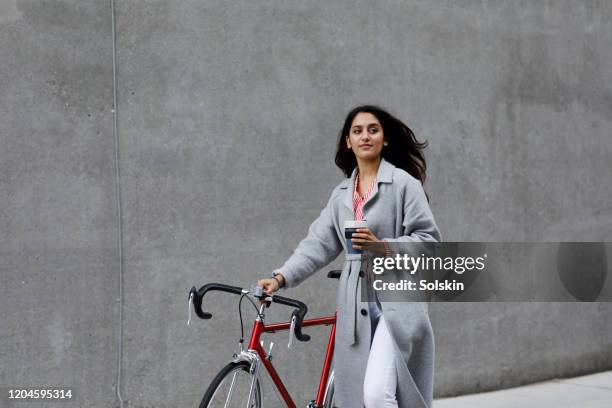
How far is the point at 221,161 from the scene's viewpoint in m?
5.28

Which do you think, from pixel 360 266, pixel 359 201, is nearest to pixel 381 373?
pixel 360 266

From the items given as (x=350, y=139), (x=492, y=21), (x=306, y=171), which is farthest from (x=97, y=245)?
(x=492, y=21)

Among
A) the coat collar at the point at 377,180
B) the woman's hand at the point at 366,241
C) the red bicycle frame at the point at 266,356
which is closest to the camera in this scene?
the woman's hand at the point at 366,241

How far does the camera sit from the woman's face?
366 centimetres

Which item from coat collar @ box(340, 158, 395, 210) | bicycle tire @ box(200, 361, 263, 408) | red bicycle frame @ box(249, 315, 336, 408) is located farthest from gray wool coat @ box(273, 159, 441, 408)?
bicycle tire @ box(200, 361, 263, 408)

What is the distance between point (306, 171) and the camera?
18.4ft

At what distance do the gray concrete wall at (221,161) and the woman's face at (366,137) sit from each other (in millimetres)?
1727

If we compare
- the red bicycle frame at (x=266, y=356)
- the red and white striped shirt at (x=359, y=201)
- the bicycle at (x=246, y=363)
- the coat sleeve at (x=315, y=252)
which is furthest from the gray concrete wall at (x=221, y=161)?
the red and white striped shirt at (x=359, y=201)

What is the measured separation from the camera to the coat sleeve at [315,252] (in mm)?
3730

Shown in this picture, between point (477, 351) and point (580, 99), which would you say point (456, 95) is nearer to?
point (580, 99)

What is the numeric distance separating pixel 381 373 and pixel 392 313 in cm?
24

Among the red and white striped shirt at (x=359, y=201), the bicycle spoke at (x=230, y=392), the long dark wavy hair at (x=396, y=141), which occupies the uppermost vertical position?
the long dark wavy hair at (x=396, y=141)

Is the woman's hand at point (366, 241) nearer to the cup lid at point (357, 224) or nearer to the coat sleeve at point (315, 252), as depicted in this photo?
the cup lid at point (357, 224)

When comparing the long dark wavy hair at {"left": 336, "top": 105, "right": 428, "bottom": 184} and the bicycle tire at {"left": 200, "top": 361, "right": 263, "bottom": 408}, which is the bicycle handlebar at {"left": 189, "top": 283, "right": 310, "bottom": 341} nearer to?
the bicycle tire at {"left": 200, "top": 361, "right": 263, "bottom": 408}
